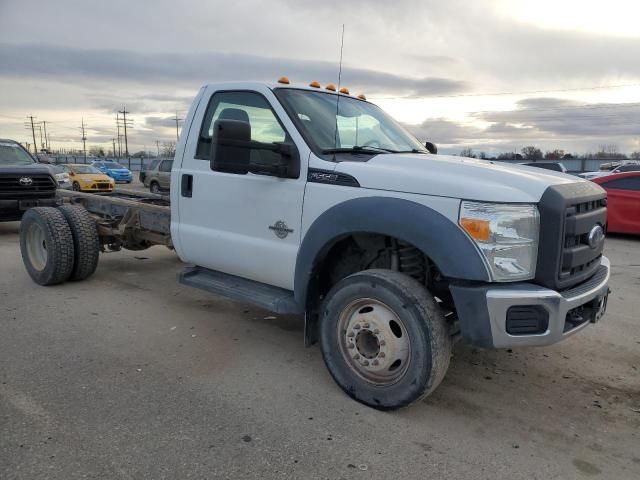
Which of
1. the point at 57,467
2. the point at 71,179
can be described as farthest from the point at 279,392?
the point at 71,179

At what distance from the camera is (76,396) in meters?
3.52

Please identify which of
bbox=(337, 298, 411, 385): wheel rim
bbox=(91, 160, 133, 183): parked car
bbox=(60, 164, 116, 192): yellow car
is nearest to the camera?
bbox=(337, 298, 411, 385): wheel rim

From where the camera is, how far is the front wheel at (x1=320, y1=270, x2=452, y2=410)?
10.3 ft

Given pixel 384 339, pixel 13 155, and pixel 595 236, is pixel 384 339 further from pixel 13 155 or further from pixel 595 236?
pixel 13 155

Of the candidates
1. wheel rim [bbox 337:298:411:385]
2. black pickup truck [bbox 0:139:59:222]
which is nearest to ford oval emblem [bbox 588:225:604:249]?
wheel rim [bbox 337:298:411:385]

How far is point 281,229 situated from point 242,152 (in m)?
0.64

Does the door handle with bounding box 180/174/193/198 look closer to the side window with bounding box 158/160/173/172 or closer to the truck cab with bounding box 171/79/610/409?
the truck cab with bounding box 171/79/610/409

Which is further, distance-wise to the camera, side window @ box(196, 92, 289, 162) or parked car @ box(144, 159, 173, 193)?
parked car @ box(144, 159, 173, 193)

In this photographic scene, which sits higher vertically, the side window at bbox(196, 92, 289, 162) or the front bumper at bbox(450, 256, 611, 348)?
the side window at bbox(196, 92, 289, 162)

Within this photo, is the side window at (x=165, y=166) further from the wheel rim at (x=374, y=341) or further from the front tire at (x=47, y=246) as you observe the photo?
the wheel rim at (x=374, y=341)

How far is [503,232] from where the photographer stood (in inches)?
117

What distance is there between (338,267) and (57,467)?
222cm

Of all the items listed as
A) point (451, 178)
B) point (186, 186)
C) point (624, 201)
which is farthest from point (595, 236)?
point (624, 201)

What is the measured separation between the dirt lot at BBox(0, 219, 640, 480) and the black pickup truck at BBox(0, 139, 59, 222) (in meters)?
4.95
